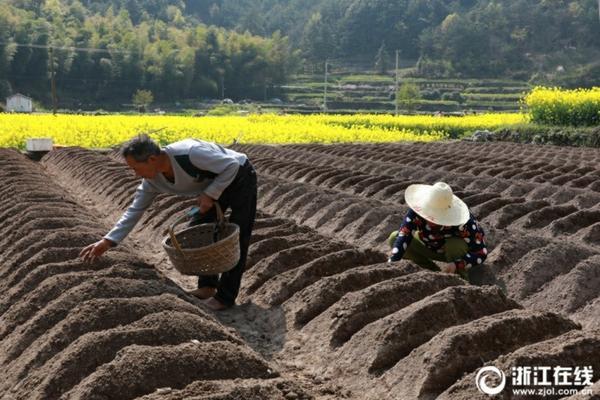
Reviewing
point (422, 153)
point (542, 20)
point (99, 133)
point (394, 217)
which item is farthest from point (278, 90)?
point (394, 217)

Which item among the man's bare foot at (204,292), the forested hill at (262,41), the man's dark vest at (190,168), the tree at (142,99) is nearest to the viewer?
the man's dark vest at (190,168)

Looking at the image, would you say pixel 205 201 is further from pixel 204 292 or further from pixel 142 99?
pixel 142 99

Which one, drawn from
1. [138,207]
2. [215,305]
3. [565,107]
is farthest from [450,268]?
[565,107]

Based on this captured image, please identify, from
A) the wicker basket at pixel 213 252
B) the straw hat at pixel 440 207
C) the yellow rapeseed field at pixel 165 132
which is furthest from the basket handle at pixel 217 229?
the yellow rapeseed field at pixel 165 132

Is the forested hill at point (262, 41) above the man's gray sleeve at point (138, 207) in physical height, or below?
below

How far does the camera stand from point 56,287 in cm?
439

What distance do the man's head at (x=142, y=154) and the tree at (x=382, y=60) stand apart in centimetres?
7929

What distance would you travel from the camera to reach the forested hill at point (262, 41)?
6359 cm

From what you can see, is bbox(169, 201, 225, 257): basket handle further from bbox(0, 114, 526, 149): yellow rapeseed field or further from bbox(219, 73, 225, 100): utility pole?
bbox(219, 73, 225, 100): utility pole

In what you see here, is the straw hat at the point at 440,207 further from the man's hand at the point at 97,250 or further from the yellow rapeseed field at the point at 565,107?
the yellow rapeseed field at the point at 565,107

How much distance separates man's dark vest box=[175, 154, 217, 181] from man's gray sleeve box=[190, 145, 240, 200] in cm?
→ 3

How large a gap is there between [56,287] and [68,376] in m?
1.20

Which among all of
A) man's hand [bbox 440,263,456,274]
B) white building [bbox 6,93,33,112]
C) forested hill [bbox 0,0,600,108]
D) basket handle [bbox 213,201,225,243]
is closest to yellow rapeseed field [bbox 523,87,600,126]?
man's hand [bbox 440,263,456,274]

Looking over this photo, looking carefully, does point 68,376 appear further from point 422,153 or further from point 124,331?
point 422,153
